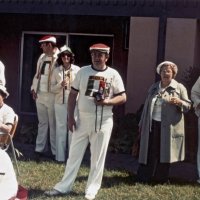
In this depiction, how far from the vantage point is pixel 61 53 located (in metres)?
8.97

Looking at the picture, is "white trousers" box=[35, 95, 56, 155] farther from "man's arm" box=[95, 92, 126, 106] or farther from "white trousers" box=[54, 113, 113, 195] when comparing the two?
"man's arm" box=[95, 92, 126, 106]

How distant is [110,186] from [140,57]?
15.4ft

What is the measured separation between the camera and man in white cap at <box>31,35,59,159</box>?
30.2ft

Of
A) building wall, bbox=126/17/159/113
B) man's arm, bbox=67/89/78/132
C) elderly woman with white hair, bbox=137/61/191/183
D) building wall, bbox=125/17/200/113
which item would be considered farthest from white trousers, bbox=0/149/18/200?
building wall, bbox=126/17/159/113

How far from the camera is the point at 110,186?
7.80 meters

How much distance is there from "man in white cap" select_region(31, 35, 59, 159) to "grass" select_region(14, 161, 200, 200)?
746 millimetres

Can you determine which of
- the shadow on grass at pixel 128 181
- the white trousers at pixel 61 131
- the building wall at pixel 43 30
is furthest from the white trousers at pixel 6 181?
the building wall at pixel 43 30

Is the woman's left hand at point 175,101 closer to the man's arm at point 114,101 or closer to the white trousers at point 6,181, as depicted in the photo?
the man's arm at point 114,101

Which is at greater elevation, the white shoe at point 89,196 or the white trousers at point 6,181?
the white trousers at point 6,181

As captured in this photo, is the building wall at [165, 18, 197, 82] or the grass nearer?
the grass

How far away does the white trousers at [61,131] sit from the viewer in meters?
9.16

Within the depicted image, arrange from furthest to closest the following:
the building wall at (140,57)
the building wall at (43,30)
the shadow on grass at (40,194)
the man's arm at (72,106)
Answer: the building wall at (43,30) → the building wall at (140,57) → the shadow on grass at (40,194) → the man's arm at (72,106)

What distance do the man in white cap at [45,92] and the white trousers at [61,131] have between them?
21 cm

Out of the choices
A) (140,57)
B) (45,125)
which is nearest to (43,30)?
(140,57)
